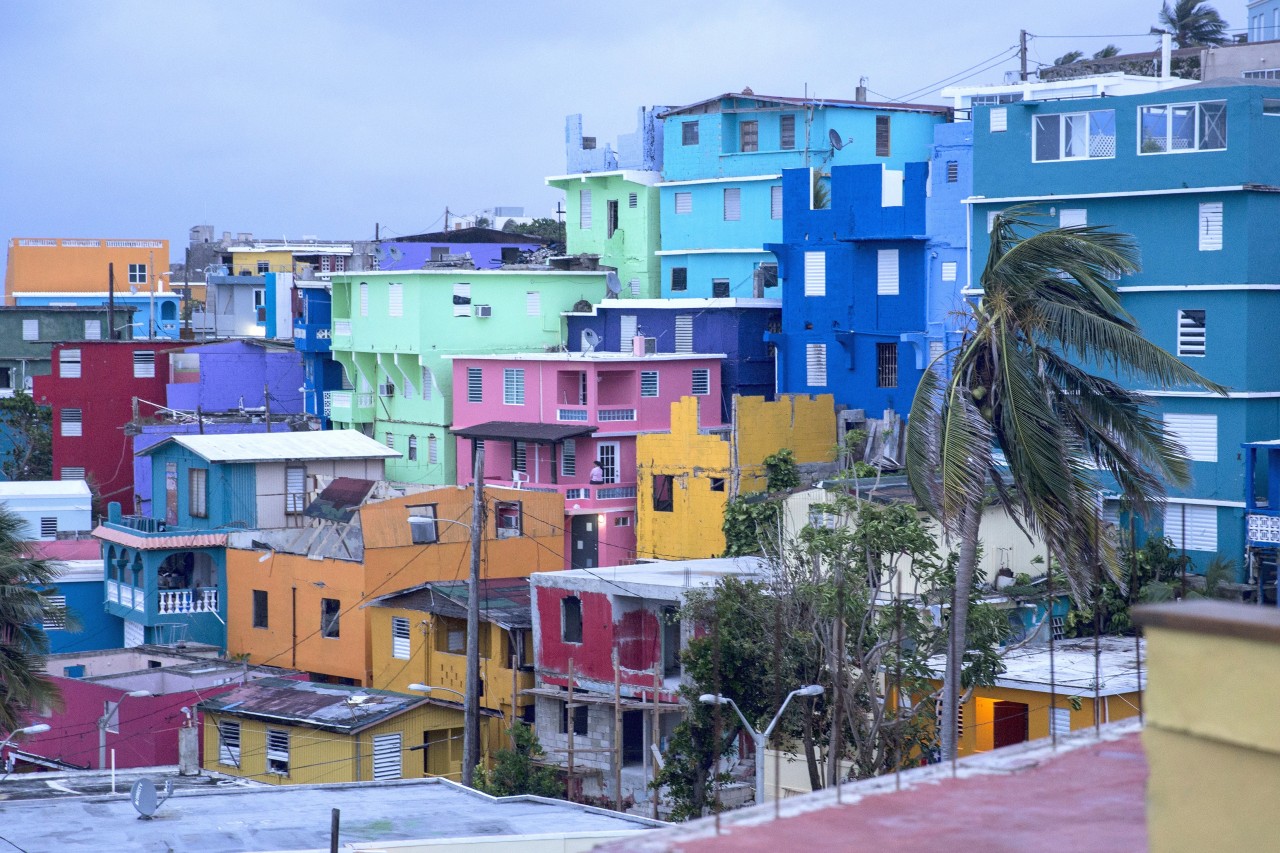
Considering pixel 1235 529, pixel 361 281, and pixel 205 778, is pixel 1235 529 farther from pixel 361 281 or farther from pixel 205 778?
pixel 361 281

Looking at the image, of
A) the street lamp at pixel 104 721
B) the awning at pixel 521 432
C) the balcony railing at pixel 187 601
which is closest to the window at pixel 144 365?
the awning at pixel 521 432

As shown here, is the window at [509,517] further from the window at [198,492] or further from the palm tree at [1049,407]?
the palm tree at [1049,407]

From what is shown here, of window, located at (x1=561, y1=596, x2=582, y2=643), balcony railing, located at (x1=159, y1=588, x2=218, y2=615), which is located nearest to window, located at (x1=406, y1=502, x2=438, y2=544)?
balcony railing, located at (x1=159, y1=588, x2=218, y2=615)

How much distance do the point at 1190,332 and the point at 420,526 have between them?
Answer: 20.3m

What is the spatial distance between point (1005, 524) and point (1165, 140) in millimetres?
10118

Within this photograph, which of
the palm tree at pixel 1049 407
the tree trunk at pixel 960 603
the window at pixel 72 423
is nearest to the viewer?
the palm tree at pixel 1049 407

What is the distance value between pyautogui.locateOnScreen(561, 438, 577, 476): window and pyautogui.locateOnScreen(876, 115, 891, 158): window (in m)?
16.2

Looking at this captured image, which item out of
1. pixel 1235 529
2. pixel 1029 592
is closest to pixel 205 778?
pixel 1029 592

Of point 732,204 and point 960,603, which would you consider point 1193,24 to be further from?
point 960,603

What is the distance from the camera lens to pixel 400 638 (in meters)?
42.0

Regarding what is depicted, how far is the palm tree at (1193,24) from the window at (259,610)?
1764 inches

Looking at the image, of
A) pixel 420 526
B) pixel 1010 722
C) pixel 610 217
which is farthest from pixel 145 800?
pixel 610 217

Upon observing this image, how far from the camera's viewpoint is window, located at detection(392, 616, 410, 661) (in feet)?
137

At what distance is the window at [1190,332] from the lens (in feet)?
130
